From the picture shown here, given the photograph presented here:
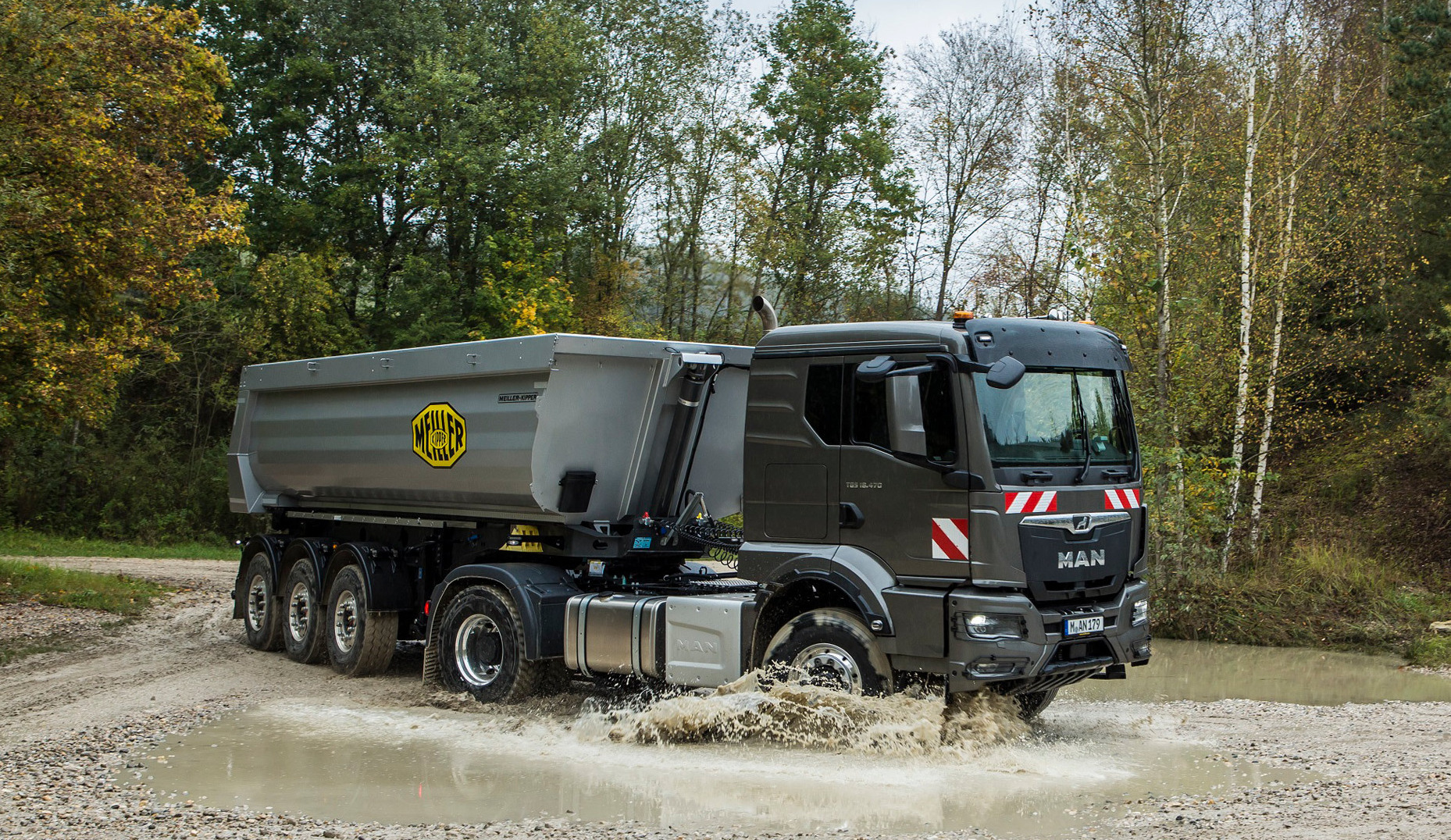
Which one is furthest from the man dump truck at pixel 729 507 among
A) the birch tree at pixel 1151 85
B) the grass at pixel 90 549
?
the grass at pixel 90 549

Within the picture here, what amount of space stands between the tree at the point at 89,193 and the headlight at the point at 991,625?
9788mm

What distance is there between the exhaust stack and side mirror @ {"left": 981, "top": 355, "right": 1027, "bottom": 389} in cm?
192

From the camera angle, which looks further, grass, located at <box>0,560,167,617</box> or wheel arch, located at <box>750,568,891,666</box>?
grass, located at <box>0,560,167,617</box>

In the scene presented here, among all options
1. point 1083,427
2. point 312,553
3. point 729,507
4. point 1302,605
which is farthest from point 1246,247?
point 312,553

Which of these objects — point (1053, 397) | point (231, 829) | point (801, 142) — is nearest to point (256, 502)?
point (231, 829)

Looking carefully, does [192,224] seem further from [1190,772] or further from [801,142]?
[801,142]

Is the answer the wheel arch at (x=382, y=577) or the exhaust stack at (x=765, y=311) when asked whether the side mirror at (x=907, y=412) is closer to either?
the exhaust stack at (x=765, y=311)

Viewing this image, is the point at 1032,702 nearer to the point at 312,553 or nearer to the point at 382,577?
the point at 382,577

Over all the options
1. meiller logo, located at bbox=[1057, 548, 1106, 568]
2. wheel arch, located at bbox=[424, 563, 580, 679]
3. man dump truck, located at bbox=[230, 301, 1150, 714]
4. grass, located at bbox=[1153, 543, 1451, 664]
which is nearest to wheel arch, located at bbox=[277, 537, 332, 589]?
man dump truck, located at bbox=[230, 301, 1150, 714]

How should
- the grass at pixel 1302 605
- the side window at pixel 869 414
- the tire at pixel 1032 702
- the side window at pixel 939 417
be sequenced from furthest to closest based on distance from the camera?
the grass at pixel 1302 605 < the tire at pixel 1032 702 < the side window at pixel 869 414 < the side window at pixel 939 417

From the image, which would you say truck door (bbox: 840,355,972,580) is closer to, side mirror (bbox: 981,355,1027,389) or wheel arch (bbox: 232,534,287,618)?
side mirror (bbox: 981,355,1027,389)

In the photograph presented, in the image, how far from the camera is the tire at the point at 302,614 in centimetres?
1161

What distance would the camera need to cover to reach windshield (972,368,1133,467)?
7.45m

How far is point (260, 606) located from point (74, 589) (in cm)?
670
